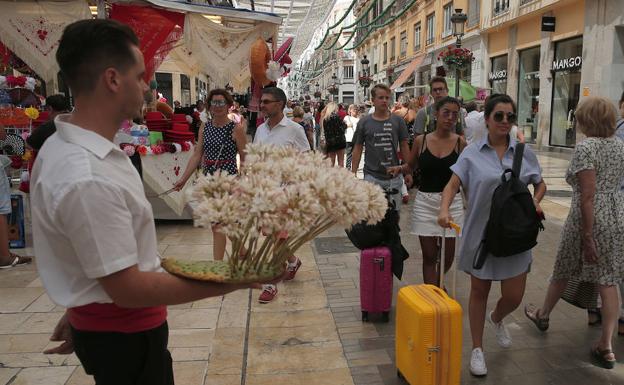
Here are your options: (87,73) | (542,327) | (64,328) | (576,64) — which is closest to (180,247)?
(542,327)

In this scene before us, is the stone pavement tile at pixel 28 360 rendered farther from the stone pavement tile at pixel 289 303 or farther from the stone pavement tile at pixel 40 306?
the stone pavement tile at pixel 289 303

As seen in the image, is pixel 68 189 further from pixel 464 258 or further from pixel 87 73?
pixel 464 258

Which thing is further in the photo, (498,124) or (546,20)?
(546,20)

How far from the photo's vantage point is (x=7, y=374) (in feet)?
10.4

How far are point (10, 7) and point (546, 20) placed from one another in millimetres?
16042

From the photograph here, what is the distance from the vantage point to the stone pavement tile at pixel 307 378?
10.1 feet

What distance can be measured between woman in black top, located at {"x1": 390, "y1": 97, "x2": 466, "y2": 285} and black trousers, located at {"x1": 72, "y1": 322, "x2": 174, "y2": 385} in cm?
295

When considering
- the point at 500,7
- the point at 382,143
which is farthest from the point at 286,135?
the point at 500,7

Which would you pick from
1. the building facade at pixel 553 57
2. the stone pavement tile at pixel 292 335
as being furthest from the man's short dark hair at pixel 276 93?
the building facade at pixel 553 57

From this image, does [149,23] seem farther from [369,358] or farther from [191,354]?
[369,358]

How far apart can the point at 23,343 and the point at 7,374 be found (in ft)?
1.53

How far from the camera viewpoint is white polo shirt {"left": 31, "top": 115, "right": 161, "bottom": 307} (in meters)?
1.19

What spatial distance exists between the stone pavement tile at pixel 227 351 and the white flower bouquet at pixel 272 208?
201 centimetres

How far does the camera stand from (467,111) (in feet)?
29.8
